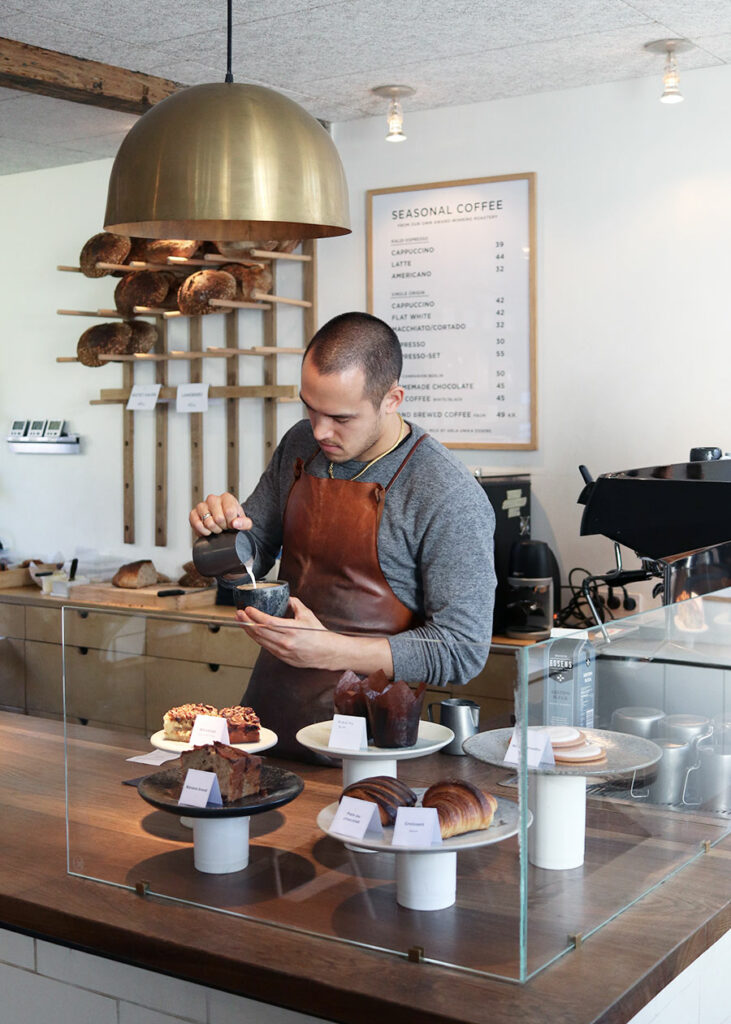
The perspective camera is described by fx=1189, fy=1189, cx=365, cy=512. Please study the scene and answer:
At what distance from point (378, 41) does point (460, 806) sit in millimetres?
2599

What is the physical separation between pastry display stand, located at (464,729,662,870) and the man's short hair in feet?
3.04

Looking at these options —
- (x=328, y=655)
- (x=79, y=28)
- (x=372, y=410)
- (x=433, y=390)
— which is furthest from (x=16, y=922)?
(x=433, y=390)


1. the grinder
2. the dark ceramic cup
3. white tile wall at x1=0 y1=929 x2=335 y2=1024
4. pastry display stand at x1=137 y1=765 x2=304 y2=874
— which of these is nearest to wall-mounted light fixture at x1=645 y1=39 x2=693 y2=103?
the grinder

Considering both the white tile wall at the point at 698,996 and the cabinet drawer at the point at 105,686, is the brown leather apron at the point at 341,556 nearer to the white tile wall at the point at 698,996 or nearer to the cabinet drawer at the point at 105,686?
the cabinet drawer at the point at 105,686

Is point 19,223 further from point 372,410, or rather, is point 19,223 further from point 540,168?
point 372,410

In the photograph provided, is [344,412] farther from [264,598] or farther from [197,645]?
[197,645]

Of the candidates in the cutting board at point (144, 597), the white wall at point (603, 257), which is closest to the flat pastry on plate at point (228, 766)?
the white wall at point (603, 257)

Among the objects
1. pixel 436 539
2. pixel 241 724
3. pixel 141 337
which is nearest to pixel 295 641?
pixel 241 724

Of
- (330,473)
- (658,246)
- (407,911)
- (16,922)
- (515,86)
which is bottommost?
(16,922)

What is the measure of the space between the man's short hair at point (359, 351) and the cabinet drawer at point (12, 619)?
718 millimetres

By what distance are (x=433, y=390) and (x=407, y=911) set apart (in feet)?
9.97

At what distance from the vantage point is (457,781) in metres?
1.33

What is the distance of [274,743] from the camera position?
1.53 metres

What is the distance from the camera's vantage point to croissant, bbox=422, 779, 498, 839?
129 centimetres
